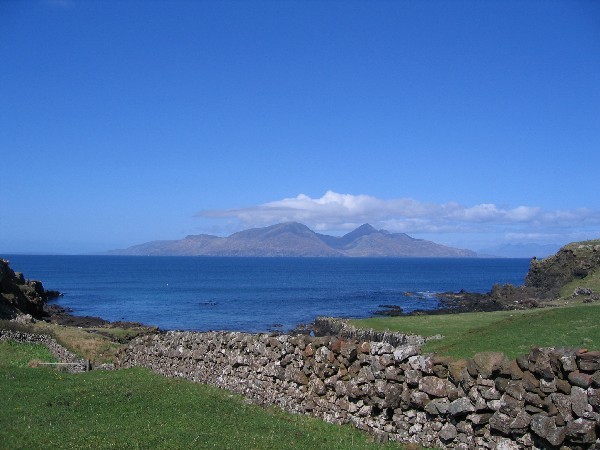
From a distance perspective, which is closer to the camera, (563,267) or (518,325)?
(518,325)

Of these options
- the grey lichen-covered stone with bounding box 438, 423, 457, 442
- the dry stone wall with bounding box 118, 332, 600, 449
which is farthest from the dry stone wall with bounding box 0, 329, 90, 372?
the grey lichen-covered stone with bounding box 438, 423, 457, 442

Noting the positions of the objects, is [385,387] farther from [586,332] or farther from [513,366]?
[586,332]

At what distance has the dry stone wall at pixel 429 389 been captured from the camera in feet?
31.7

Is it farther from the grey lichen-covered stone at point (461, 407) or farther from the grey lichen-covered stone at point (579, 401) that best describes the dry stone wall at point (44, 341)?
the grey lichen-covered stone at point (579, 401)

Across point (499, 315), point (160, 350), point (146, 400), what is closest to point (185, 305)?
point (499, 315)

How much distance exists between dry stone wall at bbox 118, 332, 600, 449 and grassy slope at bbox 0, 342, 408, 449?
0.75 metres

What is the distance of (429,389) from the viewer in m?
11.7

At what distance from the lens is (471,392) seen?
11.0 metres

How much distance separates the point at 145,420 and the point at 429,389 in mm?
7277

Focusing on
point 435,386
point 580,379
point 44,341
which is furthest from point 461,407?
point 44,341

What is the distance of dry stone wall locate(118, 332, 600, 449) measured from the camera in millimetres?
9656

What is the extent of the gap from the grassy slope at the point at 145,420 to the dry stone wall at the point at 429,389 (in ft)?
2.46

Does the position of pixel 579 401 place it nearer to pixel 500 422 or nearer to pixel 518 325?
pixel 500 422

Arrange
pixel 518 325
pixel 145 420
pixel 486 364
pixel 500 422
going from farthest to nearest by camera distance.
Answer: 1. pixel 518 325
2. pixel 145 420
3. pixel 486 364
4. pixel 500 422
